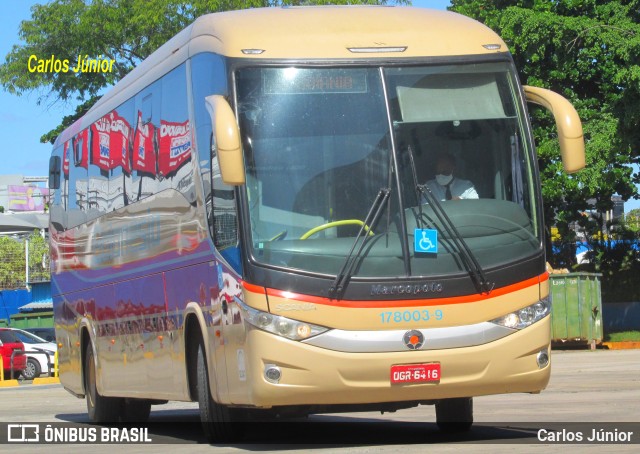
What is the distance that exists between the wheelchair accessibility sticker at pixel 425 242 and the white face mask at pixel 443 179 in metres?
0.46

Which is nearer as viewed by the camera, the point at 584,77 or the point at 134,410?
the point at 134,410

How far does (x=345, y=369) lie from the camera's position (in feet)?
32.0

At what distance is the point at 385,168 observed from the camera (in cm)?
1016

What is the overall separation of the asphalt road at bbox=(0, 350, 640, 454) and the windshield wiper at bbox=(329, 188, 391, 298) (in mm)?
1329

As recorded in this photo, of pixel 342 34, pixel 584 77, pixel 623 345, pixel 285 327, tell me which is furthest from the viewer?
pixel 584 77

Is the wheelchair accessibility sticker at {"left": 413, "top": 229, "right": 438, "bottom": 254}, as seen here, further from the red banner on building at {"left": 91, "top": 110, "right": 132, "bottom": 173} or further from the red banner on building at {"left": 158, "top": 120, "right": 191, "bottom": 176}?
the red banner on building at {"left": 91, "top": 110, "right": 132, "bottom": 173}

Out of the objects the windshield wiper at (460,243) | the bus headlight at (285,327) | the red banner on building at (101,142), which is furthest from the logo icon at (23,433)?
the windshield wiper at (460,243)

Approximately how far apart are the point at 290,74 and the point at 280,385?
2.49m

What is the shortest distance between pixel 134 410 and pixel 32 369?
71.2 feet

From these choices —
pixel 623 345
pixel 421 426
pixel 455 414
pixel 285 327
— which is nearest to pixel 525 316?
pixel 285 327

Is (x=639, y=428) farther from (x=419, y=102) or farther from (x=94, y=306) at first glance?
(x=94, y=306)

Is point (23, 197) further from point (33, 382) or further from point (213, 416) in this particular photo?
point (213, 416)

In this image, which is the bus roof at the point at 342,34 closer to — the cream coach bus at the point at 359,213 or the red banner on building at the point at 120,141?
the cream coach bus at the point at 359,213

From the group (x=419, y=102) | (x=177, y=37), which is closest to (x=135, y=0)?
(x=177, y=37)
